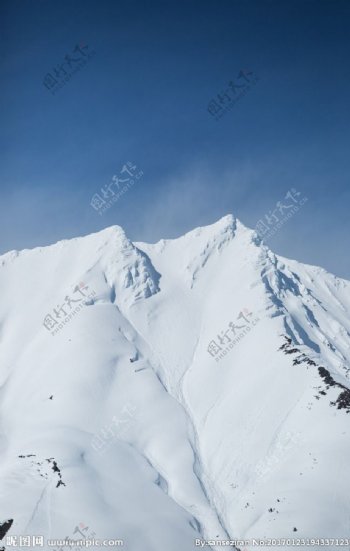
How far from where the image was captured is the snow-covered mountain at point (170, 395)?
54938 mm

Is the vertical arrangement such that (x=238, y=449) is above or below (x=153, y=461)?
below

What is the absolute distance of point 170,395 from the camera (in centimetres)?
10588

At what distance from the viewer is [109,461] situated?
73500 mm

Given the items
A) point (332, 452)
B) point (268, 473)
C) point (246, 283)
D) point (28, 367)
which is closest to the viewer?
point (332, 452)

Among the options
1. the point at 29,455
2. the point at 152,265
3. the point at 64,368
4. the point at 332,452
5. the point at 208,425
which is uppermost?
the point at 152,265

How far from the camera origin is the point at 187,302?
5896 inches

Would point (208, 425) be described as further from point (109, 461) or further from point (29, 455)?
point (29, 455)

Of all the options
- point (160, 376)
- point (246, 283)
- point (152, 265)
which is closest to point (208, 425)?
point (160, 376)

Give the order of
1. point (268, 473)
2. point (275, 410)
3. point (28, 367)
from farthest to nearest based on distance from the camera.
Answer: point (28, 367)
point (275, 410)
point (268, 473)

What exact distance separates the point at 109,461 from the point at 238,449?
25325mm

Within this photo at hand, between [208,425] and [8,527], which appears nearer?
[8,527]

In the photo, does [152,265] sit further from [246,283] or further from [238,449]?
[238,449]

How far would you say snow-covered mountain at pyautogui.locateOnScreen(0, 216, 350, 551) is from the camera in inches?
2163

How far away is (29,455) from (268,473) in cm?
4178
